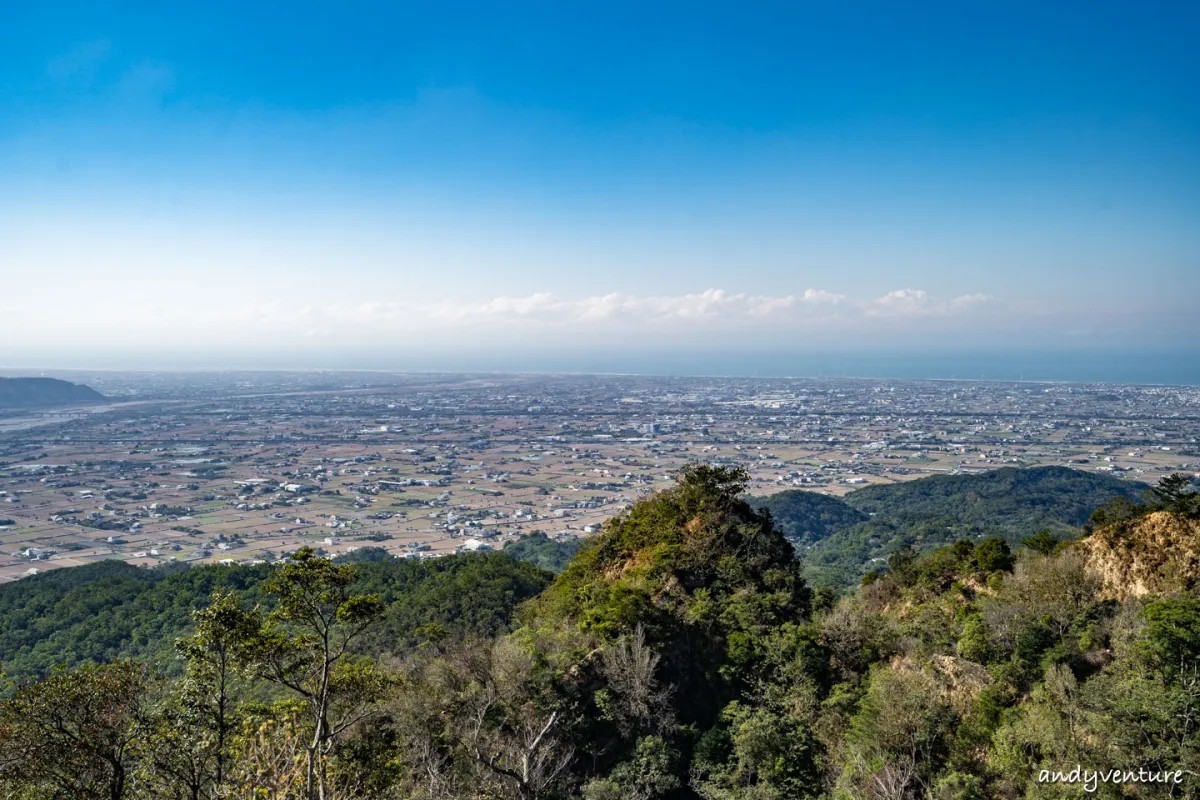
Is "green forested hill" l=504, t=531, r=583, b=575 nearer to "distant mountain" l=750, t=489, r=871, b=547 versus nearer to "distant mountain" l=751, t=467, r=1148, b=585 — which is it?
"distant mountain" l=750, t=489, r=871, b=547

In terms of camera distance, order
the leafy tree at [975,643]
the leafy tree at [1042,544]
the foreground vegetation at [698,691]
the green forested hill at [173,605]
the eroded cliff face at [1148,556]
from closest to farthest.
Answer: the foreground vegetation at [698,691] → the leafy tree at [975,643] → the eroded cliff face at [1148,556] → the leafy tree at [1042,544] → the green forested hill at [173,605]

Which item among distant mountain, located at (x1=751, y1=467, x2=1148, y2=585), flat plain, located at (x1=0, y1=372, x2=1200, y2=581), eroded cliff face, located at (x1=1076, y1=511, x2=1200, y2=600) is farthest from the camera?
flat plain, located at (x1=0, y1=372, x2=1200, y2=581)

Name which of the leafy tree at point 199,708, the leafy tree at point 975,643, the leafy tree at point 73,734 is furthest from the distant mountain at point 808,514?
the leafy tree at point 73,734

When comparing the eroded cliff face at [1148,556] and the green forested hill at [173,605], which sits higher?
the eroded cliff face at [1148,556]

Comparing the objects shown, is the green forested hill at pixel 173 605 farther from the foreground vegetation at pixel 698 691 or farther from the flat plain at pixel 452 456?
the flat plain at pixel 452 456

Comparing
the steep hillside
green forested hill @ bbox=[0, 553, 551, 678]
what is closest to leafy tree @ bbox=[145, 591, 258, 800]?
green forested hill @ bbox=[0, 553, 551, 678]

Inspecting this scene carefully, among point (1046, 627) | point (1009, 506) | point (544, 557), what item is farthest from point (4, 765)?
point (1009, 506)

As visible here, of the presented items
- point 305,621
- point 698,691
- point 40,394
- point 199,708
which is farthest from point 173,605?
point 40,394
